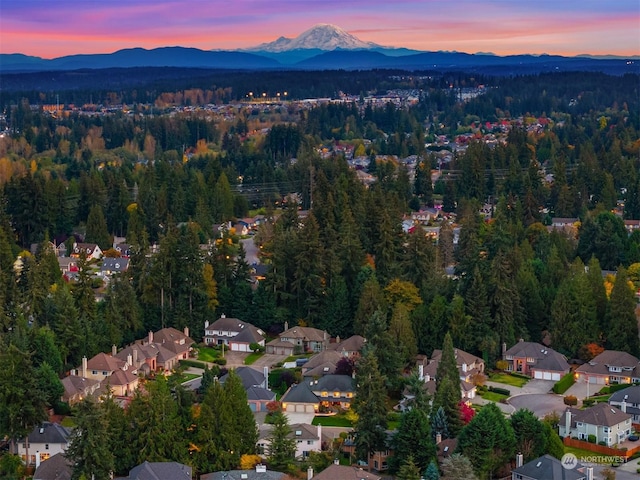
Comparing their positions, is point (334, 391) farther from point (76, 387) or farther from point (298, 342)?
point (76, 387)

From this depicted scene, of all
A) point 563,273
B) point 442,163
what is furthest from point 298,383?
point 442,163

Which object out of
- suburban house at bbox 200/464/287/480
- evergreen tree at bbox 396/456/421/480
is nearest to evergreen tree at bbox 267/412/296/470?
suburban house at bbox 200/464/287/480

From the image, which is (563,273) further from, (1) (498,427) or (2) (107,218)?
(2) (107,218)

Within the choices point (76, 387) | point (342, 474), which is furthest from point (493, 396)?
point (76, 387)

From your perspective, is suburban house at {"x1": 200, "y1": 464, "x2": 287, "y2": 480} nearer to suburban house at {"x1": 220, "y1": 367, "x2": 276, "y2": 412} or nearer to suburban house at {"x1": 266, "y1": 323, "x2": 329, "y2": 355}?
suburban house at {"x1": 220, "y1": 367, "x2": 276, "y2": 412}

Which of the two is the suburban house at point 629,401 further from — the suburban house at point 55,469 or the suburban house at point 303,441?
the suburban house at point 55,469

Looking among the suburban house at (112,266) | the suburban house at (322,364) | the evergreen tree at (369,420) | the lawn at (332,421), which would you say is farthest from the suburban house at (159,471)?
the suburban house at (112,266)

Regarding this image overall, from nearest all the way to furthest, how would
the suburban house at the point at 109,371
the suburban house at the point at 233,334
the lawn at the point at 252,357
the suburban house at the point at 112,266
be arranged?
the suburban house at the point at 109,371, the lawn at the point at 252,357, the suburban house at the point at 233,334, the suburban house at the point at 112,266
